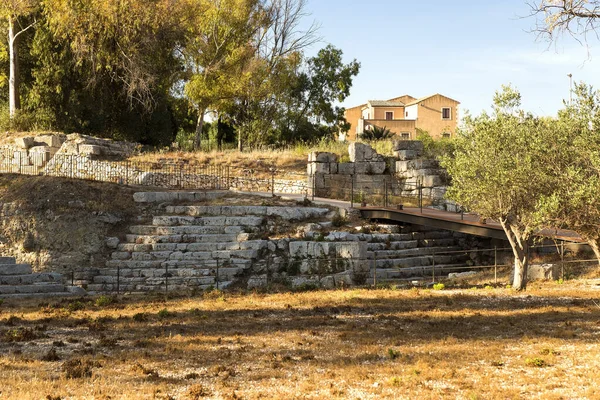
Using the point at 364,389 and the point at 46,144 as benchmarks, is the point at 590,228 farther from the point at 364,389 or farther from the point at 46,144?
the point at 46,144

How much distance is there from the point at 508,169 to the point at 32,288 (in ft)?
43.5

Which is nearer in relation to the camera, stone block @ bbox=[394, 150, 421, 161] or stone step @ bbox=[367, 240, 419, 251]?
stone step @ bbox=[367, 240, 419, 251]

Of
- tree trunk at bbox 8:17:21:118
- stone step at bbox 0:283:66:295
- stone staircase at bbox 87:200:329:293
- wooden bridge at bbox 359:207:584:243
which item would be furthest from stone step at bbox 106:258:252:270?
tree trunk at bbox 8:17:21:118

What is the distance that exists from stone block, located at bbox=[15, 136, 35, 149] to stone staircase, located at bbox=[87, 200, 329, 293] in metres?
11.3

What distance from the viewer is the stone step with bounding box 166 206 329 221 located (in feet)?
78.3

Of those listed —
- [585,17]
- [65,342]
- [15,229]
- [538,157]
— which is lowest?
[65,342]

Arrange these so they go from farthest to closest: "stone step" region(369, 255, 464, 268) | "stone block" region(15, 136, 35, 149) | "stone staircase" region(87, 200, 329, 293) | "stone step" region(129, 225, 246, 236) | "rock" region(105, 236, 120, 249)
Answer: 1. "stone block" region(15, 136, 35, 149)
2. "stone step" region(129, 225, 246, 236)
3. "rock" region(105, 236, 120, 249)
4. "stone step" region(369, 255, 464, 268)
5. "stone staircase" region(87, 200, 329, 293)

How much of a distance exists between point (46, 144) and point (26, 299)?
16019 mm

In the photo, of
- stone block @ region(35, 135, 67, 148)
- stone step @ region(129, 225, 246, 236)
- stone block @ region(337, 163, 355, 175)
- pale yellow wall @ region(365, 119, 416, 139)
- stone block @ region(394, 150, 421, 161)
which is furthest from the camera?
pale yellow wall @ region(365, 119, 416, 139)

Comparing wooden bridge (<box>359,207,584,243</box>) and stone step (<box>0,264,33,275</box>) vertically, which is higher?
wooden bridge (<box>359,207,584,243</box>)

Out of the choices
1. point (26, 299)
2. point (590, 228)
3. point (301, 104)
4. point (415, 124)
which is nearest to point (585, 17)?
point (590, 228)

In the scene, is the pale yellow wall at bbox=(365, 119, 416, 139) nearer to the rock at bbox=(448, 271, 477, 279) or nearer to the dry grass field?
the rock at bbox=(448, 271, 477, 279)

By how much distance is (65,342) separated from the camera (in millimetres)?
12523

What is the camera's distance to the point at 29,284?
19.2 m
